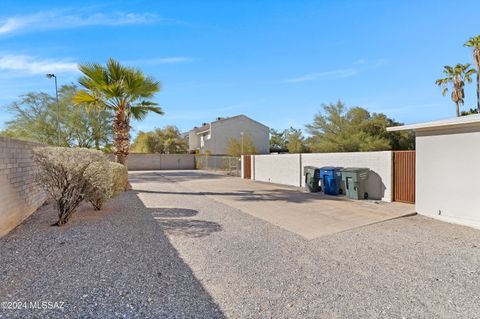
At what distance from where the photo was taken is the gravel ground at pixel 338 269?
3.03 metres

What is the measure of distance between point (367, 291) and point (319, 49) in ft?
43.5

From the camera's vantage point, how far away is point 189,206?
9.23 meters

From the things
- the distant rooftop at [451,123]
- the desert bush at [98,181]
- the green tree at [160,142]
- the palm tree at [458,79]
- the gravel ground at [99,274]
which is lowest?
the gravel ground at [99,274]

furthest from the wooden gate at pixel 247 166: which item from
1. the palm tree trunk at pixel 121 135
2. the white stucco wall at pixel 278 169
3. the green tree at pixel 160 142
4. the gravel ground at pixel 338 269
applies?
the green tree at pixel 160 142

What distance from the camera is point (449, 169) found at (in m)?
6.98

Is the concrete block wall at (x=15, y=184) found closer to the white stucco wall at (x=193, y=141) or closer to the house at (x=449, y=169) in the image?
the house at (x=449, y=169)

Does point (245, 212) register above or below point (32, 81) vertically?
below

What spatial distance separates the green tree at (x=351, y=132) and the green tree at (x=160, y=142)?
22025 mm

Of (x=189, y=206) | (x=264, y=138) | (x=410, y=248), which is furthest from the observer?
(x=264, y=138)

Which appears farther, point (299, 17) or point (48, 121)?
point (48, 121)

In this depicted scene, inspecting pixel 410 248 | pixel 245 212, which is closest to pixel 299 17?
pixel 245 212

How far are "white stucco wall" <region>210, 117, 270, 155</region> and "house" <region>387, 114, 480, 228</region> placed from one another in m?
33.9

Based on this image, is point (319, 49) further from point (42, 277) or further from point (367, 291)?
point (42, 277)

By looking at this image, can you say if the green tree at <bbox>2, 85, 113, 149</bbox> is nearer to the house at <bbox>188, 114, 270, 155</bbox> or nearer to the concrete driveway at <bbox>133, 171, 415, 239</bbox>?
the concrete driveway at <bbox>133, 171, 415, 239</bbox>
